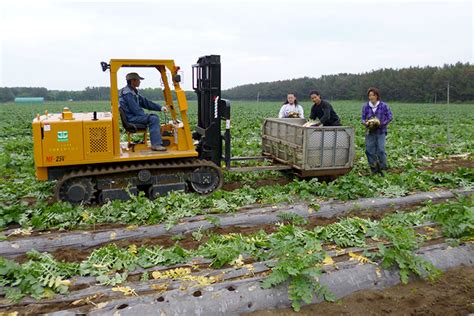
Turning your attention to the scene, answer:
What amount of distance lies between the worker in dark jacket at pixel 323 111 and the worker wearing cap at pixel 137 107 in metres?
3.40

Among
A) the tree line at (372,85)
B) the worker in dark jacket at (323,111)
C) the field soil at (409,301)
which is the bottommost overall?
the field soil at (409,301)

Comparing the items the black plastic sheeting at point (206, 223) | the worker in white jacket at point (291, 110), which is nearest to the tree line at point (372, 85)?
the worker in white jacket at point (291, 110)

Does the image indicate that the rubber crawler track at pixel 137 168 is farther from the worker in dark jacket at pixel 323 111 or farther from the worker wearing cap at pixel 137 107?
the worker in dark jacket at pixel 323 111

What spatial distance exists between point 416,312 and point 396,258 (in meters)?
→ 0.68

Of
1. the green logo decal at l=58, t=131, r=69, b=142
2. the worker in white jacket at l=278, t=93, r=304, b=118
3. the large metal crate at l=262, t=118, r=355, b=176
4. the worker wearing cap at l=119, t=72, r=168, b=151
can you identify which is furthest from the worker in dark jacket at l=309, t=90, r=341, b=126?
the green logo decal at l=58, t=131, r=69, b=142

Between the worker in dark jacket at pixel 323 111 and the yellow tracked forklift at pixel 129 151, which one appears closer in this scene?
the yellow tracked forklift at pixel 129 151

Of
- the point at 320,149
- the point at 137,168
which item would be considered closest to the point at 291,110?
the point at 320,149

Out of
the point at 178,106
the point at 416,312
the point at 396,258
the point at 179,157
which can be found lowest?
the point at 416,312

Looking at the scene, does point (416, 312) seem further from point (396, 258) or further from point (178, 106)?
point (178, 106)

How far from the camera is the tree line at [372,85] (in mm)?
58812

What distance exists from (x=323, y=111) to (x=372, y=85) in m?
63.0

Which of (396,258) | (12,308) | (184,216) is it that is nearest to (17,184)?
(184,216)

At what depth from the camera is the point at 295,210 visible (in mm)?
7191

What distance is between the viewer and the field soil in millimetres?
4328
